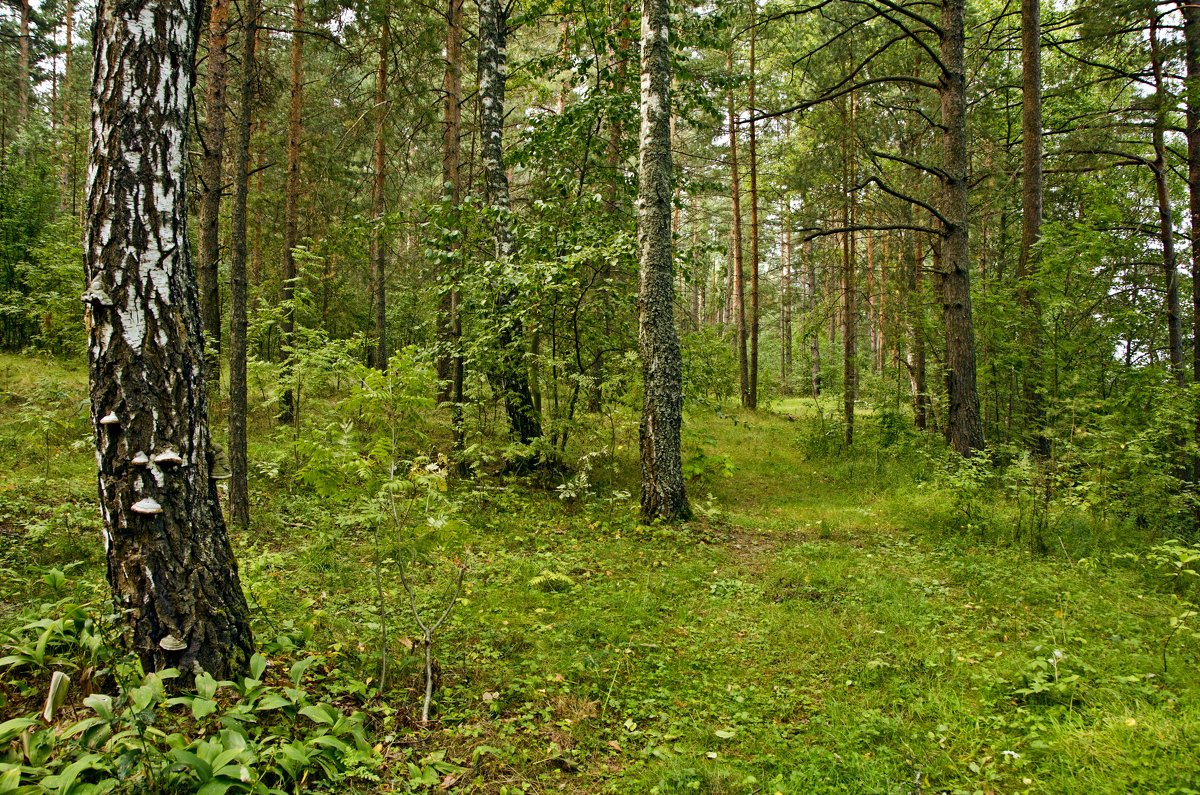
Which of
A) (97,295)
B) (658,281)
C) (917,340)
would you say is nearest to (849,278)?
(917,340)

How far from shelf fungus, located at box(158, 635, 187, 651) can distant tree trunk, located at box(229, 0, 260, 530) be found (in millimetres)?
3693

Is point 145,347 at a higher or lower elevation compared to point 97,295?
lower

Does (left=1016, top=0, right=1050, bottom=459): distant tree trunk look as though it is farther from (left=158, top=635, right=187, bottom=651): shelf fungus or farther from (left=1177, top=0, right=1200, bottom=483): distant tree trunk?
(left=158, top=635, right=187, bottom=651): shelf fungus

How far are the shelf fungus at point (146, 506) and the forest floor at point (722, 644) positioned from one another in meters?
0.90

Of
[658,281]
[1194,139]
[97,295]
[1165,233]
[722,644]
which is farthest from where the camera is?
[1165,233]

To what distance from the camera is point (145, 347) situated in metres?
2.74

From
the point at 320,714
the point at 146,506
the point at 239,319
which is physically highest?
the point at 239,319

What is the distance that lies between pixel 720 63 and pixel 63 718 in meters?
21.4

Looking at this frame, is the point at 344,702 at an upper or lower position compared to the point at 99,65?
lower

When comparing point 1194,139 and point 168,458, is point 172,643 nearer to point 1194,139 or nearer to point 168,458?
point 168,458

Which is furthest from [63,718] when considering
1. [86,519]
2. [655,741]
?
[86,519]

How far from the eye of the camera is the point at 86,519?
17.1 feet

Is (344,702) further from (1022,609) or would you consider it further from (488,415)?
(488,415)

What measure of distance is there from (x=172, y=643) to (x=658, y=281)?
5.54 metres
